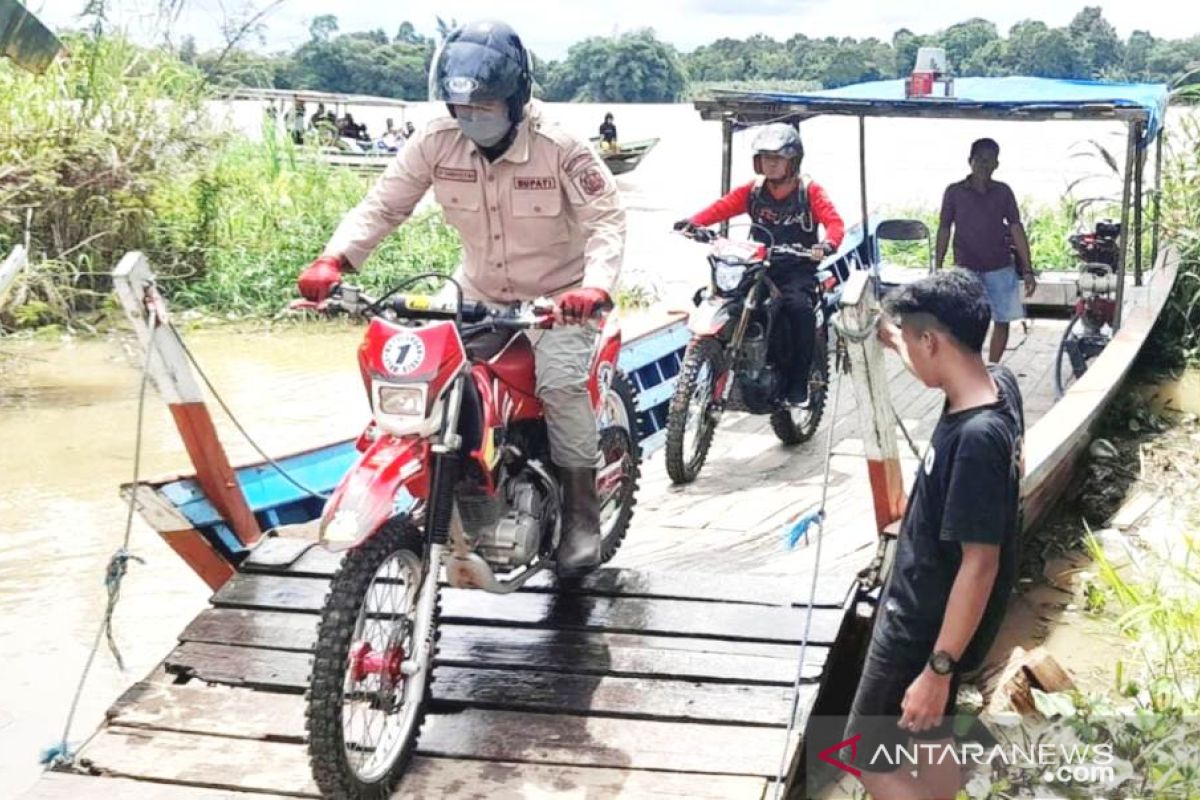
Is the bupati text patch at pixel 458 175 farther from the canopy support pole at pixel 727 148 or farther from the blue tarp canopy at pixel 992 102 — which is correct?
the blue tarp canopy at pixel 992 102

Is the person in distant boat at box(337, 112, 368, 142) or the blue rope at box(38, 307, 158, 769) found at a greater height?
the person in distant boat at box(337, 112, 368, 142)

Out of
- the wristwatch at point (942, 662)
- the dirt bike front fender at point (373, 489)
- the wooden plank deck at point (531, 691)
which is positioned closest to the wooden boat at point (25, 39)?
the wooden plank deck at point (531, 691)

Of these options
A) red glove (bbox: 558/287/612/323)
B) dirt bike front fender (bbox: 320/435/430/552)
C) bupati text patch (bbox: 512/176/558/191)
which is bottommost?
dirt bike front fender (bbox: 320/435/430/552)

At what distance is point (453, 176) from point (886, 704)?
197 cm

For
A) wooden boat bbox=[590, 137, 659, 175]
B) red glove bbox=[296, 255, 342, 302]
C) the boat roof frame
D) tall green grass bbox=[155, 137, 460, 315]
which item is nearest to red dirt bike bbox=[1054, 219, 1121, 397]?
the boat roof frame

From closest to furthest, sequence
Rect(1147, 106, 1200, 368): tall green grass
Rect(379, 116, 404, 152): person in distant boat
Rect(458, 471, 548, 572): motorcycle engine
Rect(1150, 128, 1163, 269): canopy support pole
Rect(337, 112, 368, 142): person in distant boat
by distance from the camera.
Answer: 1. Rect(458, 471, 548, 572): motorcycle engine
2. Rect(1150, 128, 1163, 269): canopy support pole
3. Rect(1147, 106, 1200, 368): tall green grass
4. Rect(379, 116, 404, 152): person in distant boat
5. Rect(337, 112, 368, 142): person in distant boat

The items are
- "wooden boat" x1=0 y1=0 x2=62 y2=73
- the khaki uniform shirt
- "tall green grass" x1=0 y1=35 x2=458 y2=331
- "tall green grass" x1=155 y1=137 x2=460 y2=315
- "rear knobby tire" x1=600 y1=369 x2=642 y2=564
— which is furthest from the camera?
"tall green grass" x1=155 y1=137 x2=460 y2=315

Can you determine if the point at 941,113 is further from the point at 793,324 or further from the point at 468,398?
the point at 468,398

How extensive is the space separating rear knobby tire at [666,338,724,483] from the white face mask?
2.35m

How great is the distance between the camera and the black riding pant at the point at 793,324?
6.80 metres

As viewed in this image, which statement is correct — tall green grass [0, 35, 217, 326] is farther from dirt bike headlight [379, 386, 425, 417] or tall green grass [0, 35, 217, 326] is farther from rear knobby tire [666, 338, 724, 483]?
dirt bike headlight [379, 386, 425, 417]

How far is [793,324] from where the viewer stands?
6832 mm

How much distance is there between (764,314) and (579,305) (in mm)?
3116

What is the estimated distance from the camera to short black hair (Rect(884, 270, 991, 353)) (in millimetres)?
3117
